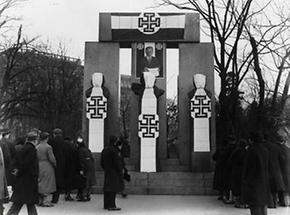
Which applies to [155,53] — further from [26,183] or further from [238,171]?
[26,183]

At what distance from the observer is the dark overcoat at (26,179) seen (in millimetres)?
8469

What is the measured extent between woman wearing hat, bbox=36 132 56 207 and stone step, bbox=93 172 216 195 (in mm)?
3502

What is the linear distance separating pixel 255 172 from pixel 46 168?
15.5ft

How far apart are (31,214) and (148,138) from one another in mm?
7654

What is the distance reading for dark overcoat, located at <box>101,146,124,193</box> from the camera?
420 inches

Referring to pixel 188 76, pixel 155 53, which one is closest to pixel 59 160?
pixel 188 76

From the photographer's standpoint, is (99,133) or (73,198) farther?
(99,133)

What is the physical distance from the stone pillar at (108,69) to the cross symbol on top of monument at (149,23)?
113 cm

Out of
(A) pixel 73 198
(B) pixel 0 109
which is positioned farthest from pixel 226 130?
(B) pixel 0 109

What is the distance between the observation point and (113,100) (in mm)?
17531

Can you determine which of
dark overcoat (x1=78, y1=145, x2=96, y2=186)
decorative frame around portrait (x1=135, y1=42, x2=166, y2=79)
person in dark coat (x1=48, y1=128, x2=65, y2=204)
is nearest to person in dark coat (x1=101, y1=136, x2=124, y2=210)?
dark overcoat (x1=78, y1=145, x2=96, y2=186)

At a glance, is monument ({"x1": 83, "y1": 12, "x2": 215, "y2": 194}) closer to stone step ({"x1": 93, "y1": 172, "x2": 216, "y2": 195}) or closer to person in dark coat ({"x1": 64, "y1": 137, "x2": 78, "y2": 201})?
stone step ({"x1": 93, "y1": 172, "x2": 216, "y2": 195})

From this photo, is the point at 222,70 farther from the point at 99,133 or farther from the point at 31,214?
the point at 31,214

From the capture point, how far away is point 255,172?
8750 mm
